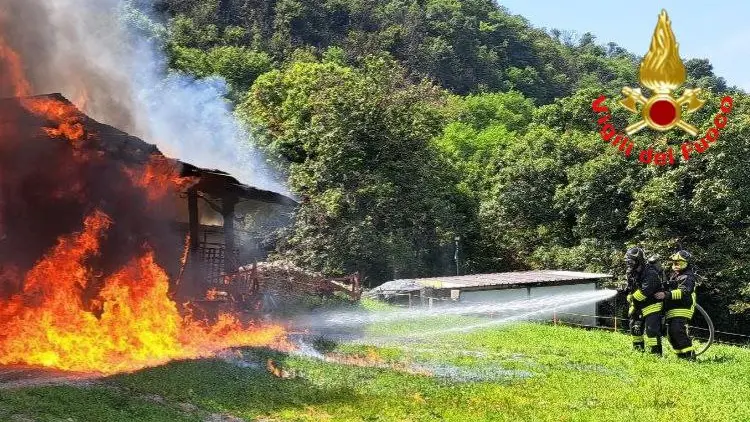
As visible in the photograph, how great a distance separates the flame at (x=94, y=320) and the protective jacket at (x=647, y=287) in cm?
811

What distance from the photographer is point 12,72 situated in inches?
603

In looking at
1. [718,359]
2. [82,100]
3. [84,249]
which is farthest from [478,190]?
[84,249]

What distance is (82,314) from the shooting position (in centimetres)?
1367

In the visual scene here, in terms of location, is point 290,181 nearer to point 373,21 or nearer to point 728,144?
point 728,144

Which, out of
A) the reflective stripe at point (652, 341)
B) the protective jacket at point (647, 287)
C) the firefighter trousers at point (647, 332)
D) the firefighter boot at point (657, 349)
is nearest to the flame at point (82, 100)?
the protective jacket at point (647, 287)

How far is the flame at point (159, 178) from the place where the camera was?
16438 millimetres

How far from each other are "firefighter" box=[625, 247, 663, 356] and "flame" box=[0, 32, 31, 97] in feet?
44.4

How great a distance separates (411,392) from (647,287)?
22.9 feet

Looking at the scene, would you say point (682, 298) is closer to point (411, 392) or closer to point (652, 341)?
point (652, 341)

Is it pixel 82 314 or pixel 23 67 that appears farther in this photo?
pixel 23 67

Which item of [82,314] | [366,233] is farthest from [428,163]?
[82,314]

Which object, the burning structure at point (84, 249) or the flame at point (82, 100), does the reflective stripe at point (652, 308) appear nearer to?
the burning structure at point (84, 249)

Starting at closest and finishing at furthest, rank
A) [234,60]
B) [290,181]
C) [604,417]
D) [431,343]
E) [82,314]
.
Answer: [604,417] < [82,314] < [431,343] < [290,181] < [234,60]

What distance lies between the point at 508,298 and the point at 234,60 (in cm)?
3797
